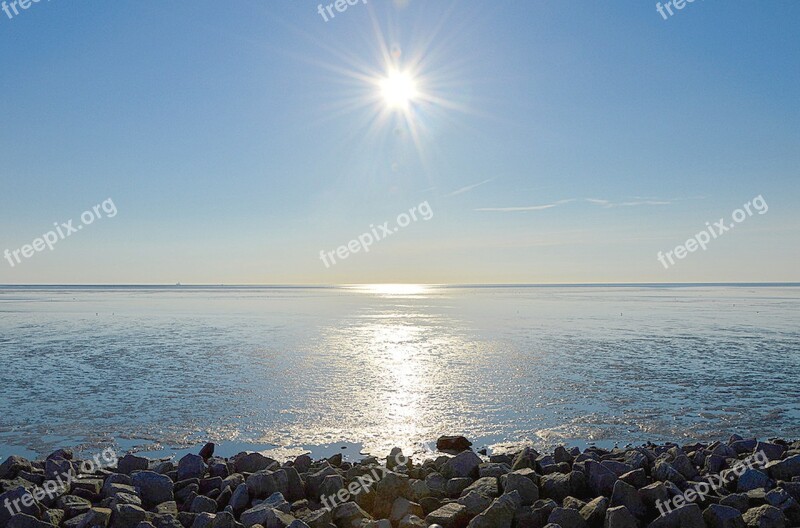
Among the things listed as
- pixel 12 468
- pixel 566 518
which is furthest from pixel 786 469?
pixel 12 468

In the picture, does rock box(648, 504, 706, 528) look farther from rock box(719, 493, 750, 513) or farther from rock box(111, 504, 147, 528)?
rock box(111, 504, 147, 528)

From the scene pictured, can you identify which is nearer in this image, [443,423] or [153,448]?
[153,448]

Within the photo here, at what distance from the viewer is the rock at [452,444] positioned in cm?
920

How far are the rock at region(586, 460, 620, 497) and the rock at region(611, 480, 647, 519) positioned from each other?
411mm

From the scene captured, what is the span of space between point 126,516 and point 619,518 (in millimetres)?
5245

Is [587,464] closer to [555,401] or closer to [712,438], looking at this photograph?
[712,438]

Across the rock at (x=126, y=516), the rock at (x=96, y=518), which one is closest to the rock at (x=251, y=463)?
the rock at (x=126, y=516)

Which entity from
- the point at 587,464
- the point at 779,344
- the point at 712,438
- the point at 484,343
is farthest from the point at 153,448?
the point at 779,344

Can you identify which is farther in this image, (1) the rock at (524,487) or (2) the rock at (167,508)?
(1) the rock at (524,487)

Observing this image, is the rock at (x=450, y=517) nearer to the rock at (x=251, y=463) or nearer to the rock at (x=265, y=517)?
the rock at (x=265, y=517)

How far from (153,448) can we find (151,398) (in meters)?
3.84

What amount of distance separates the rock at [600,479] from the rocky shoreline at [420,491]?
0.01 metres

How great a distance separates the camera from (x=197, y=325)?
3200 cm

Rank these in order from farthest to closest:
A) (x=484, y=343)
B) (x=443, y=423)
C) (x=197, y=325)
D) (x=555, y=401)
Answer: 1. (x=197, y=325)
2. (x=484, y=343)
3. (x=555, y=401)
4. (x=443, y=423)
